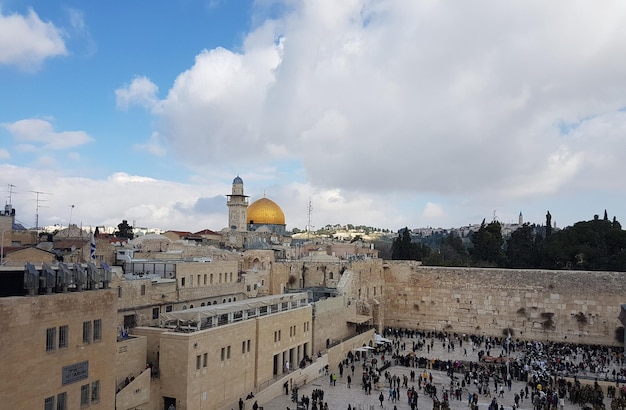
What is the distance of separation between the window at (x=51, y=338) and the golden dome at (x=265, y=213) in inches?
1939

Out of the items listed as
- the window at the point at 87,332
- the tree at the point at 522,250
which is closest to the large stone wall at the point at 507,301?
the tree at the point at 522,250

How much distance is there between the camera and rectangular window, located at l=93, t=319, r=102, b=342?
52.3 feet

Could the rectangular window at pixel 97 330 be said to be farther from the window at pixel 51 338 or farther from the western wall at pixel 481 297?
the western wall at pixel 481 297

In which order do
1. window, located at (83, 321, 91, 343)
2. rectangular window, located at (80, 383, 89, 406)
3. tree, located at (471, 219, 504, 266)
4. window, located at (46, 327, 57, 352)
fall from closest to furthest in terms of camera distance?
window, located at (46, 327, 57, 352)
rectangular window, located at (80, 383, 89, 406)
window, located at (83, 321, 91, 343)
tree, located at (471, 219, 504, 266)

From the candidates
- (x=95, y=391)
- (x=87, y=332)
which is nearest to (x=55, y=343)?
(x=87, y=332)

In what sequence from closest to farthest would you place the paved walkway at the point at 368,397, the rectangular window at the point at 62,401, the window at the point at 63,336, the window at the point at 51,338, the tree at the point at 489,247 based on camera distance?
the window at the point at 51,338 < the rectangular window at the point at 62,401 < the window at the point at 63,336 < the paved walkway at the point at 368,397 < the tree at the point at 489,247

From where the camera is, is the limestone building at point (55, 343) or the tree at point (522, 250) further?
the tree at point (522, 250)

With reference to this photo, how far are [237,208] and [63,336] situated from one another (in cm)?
4817

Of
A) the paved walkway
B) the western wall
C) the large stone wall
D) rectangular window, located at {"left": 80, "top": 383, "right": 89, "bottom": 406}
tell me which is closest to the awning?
the western wall

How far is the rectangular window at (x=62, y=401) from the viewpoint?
47.7 ft

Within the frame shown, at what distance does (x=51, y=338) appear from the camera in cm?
1441

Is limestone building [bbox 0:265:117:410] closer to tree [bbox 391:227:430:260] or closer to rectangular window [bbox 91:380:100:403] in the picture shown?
rectangular window [bbox 91:380:100:403]

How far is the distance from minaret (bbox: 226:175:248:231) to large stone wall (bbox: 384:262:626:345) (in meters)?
23.4

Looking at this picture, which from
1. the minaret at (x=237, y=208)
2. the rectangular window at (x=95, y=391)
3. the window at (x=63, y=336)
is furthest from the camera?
the minaret at (x=237, y=208)
